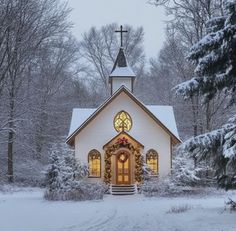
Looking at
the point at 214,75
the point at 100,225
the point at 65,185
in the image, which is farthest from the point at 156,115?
the point at 214,75

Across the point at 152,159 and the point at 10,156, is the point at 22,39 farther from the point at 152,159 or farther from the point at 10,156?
the point at 152,159

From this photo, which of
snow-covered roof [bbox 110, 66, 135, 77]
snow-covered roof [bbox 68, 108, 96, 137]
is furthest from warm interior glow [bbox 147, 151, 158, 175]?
snow-covered roof [bbox 110, 66, 135, 77]

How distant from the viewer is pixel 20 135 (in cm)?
3394

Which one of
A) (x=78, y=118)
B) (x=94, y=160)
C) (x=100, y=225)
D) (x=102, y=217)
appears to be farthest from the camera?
(x=78, y=118)

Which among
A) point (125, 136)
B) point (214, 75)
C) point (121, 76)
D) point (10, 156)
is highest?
point (121, 76)

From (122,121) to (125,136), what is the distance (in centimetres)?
139

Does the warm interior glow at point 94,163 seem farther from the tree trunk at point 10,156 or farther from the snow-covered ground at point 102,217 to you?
the snow-covered ground at point 102,217

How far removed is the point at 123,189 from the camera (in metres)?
27.1

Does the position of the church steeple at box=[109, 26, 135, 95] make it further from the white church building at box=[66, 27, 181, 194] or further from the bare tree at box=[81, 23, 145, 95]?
the bare tree at box=[81, 23, 145, 95]

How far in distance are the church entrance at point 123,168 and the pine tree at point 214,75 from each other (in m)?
17.9

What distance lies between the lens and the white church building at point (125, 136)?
28281 mm

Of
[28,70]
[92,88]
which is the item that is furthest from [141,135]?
[92,88]

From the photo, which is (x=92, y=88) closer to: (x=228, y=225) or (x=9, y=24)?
(x=9, y=24)

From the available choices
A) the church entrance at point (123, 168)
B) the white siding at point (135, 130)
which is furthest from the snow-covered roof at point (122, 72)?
the church entrance at point (123, 168)
